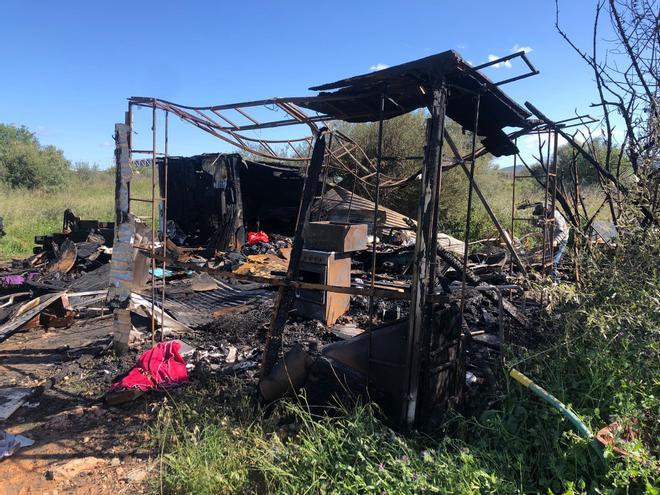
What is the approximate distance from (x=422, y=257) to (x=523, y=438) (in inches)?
55.1

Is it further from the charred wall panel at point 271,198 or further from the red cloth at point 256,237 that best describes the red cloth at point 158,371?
the charred wall panel at point 271,198

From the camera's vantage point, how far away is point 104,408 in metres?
4.41

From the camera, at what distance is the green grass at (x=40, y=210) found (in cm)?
1566

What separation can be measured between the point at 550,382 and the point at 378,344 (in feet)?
4.43

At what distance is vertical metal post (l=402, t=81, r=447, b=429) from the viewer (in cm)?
329

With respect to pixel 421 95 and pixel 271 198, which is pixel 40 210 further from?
pixel 421 95

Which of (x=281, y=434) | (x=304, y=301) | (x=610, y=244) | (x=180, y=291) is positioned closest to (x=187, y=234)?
(x=180, y=291)

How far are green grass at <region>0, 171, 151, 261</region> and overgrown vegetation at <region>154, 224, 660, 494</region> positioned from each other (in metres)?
13.7

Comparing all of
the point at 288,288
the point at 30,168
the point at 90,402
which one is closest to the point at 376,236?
the point at 288,288

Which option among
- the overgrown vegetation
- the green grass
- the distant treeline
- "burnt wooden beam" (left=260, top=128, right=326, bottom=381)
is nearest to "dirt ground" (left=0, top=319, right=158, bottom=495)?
the overgrown vegetation

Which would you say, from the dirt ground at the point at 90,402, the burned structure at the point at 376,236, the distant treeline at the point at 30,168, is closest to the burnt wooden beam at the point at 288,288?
the burned structure at the point at 376,236

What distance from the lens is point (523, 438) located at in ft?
9.39

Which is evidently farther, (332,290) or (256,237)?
(256,237)

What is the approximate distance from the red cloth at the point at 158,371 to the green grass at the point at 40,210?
11.7 m
